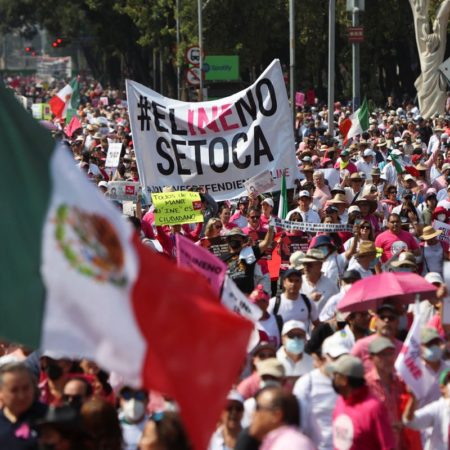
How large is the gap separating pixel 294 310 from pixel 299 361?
1616 millimetres

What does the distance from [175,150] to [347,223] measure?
1998 millimetres

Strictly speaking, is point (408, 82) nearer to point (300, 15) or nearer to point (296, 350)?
point (300, 15)

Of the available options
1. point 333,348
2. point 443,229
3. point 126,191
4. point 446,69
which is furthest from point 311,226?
point 446,69

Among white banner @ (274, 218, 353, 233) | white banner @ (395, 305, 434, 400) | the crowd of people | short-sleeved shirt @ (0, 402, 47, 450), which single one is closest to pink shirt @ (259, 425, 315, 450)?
the crowd of people

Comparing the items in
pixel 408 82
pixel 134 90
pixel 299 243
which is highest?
pixel 134 90

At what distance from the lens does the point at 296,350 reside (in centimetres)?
926

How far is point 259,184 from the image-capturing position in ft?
51.5

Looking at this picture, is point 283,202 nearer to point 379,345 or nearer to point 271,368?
point 379,345

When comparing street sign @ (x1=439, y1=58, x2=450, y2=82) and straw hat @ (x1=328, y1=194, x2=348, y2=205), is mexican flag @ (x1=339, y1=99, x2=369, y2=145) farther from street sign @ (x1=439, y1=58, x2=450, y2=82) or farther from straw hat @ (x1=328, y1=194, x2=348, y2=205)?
straw hat @ (x1=328, y1=194, x2=348, y2=205)

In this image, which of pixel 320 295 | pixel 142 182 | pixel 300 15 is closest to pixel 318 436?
pixel 320 295

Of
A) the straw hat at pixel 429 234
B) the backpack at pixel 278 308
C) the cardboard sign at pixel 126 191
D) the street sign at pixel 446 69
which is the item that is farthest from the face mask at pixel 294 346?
the street sign at pixel 446 69

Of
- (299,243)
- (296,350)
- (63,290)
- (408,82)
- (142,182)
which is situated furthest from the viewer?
(408,82)

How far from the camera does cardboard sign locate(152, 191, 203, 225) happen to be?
14.3m

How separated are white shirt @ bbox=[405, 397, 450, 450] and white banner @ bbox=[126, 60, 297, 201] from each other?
7.65 meters
